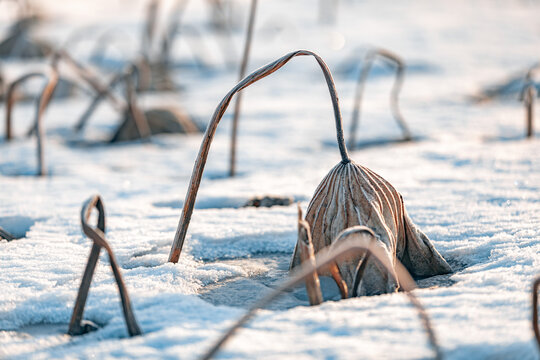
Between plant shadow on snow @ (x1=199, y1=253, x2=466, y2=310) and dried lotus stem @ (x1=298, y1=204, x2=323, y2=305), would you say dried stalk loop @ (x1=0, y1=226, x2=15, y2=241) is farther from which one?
dried lotus stem @ (x1=298, y1=204, x2=323, y2=305)

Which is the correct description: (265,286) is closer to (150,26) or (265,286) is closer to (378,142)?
(378,142)

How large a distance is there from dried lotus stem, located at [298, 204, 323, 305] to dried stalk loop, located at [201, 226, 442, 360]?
0.01 metres

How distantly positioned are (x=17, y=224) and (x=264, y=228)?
2.93ft

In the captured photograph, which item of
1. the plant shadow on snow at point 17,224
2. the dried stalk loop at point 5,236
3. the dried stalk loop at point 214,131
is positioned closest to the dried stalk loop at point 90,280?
the dried stalk loop at point 214,131

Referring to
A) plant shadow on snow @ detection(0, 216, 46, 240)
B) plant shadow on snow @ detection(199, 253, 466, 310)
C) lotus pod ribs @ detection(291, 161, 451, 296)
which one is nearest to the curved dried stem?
plant shadow on snow @ detection(0, 216, 46, 240)

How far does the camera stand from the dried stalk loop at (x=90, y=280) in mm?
1278

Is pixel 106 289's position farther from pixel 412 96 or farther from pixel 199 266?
pixel 412 96

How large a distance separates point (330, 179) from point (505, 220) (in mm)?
758

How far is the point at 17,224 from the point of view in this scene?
2279 mm

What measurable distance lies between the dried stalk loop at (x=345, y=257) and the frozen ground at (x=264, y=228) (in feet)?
0.24

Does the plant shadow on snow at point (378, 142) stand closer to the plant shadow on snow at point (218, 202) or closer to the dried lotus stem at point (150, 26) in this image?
the plant shadow on snow at point (218, 202)

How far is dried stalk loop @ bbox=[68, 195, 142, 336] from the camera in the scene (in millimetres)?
1278

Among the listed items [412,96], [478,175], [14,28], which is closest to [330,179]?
[478,175]

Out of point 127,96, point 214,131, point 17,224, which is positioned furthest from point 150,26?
point 214,131
